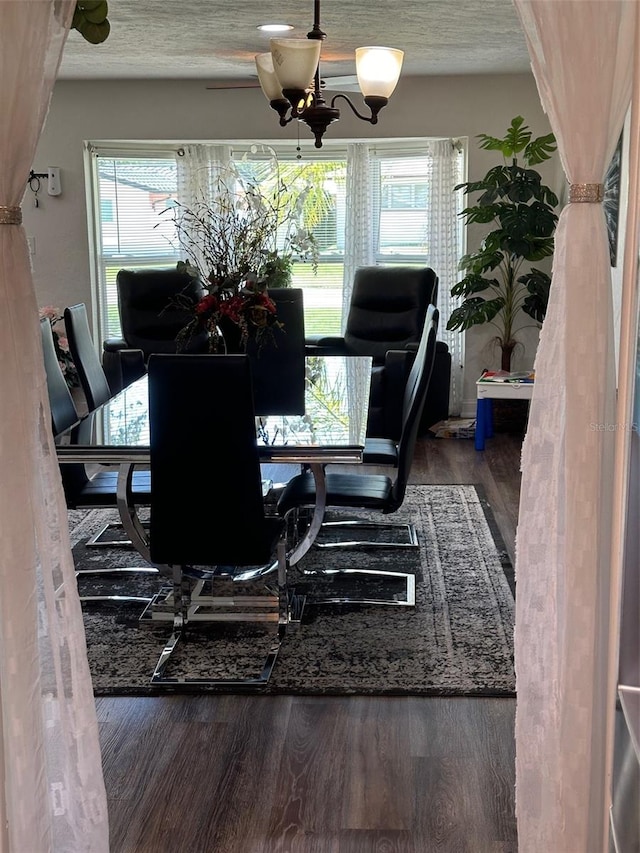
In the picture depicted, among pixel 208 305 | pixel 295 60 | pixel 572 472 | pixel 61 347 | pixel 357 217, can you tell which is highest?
pixel 295 60

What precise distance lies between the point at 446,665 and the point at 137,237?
5.29 metres

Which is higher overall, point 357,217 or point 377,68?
point 377,68

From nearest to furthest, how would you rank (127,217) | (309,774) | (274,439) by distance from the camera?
(309,774)
(274,439)
(127,217)

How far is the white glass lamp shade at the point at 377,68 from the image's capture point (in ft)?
11.9

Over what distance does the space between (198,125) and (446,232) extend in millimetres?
1998

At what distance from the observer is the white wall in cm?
692

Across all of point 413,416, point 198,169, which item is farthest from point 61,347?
point 413,416

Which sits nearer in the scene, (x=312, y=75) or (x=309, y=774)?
(x=309, y=774)

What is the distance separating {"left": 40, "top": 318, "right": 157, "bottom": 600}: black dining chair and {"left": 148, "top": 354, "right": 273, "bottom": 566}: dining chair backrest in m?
0.57

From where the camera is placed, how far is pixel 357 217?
24.4 ft

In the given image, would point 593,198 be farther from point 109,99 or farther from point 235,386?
point 109,99

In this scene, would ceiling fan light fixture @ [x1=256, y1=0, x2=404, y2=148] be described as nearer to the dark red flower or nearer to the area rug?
the dark red flower

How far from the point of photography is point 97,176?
7426 mm

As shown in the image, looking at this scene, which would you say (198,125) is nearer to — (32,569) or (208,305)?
(208,305)
